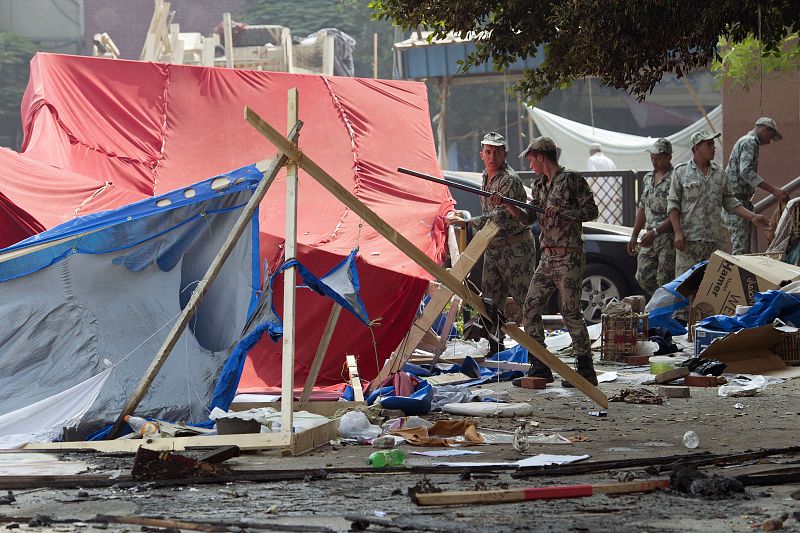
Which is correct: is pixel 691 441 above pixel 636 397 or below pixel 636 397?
above

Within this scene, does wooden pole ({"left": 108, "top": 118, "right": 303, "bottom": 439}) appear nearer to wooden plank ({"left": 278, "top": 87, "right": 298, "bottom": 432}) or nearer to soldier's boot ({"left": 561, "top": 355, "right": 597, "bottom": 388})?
wooden plank ({"left": 278, "top": 87, "right": 298, "bottom": 432})

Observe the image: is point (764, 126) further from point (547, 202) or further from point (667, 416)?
point (667, 416)

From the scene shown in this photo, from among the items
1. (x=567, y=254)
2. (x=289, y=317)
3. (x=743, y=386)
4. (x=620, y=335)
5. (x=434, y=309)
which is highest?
(x=567, y=254)

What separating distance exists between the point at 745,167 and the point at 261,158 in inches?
197

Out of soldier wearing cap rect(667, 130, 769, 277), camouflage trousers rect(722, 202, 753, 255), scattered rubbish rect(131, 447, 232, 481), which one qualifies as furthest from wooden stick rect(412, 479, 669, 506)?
camouflage trousers rect(722, 202, 753, 255)

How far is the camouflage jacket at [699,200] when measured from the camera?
453 inches

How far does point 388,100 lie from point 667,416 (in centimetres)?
580

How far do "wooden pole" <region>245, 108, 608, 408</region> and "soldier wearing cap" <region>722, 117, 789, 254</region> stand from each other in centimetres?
557

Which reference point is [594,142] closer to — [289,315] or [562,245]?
[562,245]

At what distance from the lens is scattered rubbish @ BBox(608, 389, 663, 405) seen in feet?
27.1

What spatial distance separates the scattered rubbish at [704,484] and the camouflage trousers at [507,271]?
538 cm

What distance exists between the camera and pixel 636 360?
10.9m

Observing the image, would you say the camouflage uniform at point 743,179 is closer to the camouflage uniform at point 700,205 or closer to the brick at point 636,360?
the camouflage uniform at point 700,205

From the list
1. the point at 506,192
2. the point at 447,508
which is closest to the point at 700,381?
the point at 506,192
